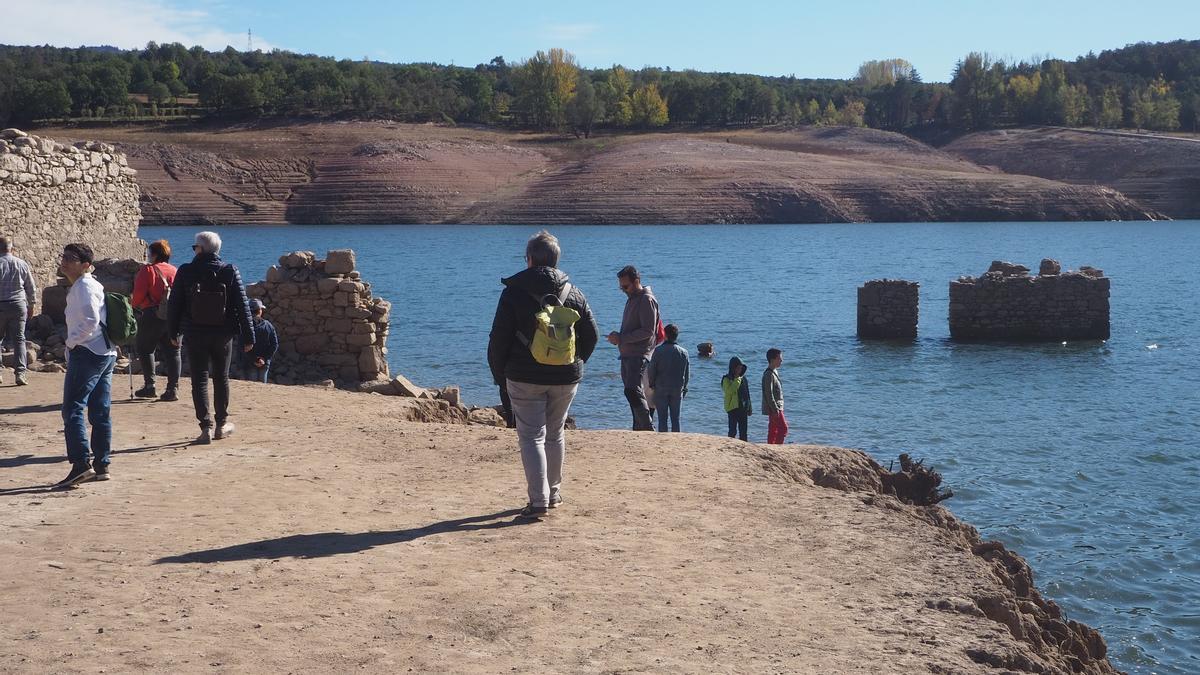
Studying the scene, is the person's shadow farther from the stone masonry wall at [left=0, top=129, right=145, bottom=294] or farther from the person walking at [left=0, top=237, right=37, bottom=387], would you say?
the stone masonry wall at [left=0, top=129, right=145, bottom=294]

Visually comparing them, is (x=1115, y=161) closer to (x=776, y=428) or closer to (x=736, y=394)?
(x=776, y=428)

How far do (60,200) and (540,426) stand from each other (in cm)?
1283

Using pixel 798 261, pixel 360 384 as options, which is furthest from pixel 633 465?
pixel 798 261

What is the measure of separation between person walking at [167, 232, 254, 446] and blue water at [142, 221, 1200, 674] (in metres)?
7.42

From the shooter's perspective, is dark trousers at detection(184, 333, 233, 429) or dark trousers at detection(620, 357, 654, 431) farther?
dark trousers at detection(620, 357, 654, 431)

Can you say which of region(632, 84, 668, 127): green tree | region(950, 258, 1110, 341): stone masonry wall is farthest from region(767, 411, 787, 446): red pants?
region(632, 84, 668, 127): green tree

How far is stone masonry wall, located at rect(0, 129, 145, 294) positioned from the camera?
675 inches

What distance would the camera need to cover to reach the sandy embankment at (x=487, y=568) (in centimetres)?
596

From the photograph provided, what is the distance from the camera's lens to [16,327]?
13.3 meters

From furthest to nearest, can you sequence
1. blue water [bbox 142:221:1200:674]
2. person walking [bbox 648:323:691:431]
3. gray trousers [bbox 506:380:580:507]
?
1. person walking [bbox 648:323:691:431]
2. blue water [bbox 142:221:1200:674]
3. gray trousers [bbox 506:380:580:507]

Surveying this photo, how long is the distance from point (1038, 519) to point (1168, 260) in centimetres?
6217

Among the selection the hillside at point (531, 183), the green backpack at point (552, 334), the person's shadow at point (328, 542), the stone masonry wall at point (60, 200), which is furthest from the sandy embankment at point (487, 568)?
the hillside at point (531, 183)

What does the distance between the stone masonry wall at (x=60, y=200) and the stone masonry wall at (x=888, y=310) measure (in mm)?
18492

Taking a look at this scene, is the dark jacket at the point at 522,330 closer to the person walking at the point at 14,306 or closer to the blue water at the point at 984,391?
the blue water at the point at 984,391
